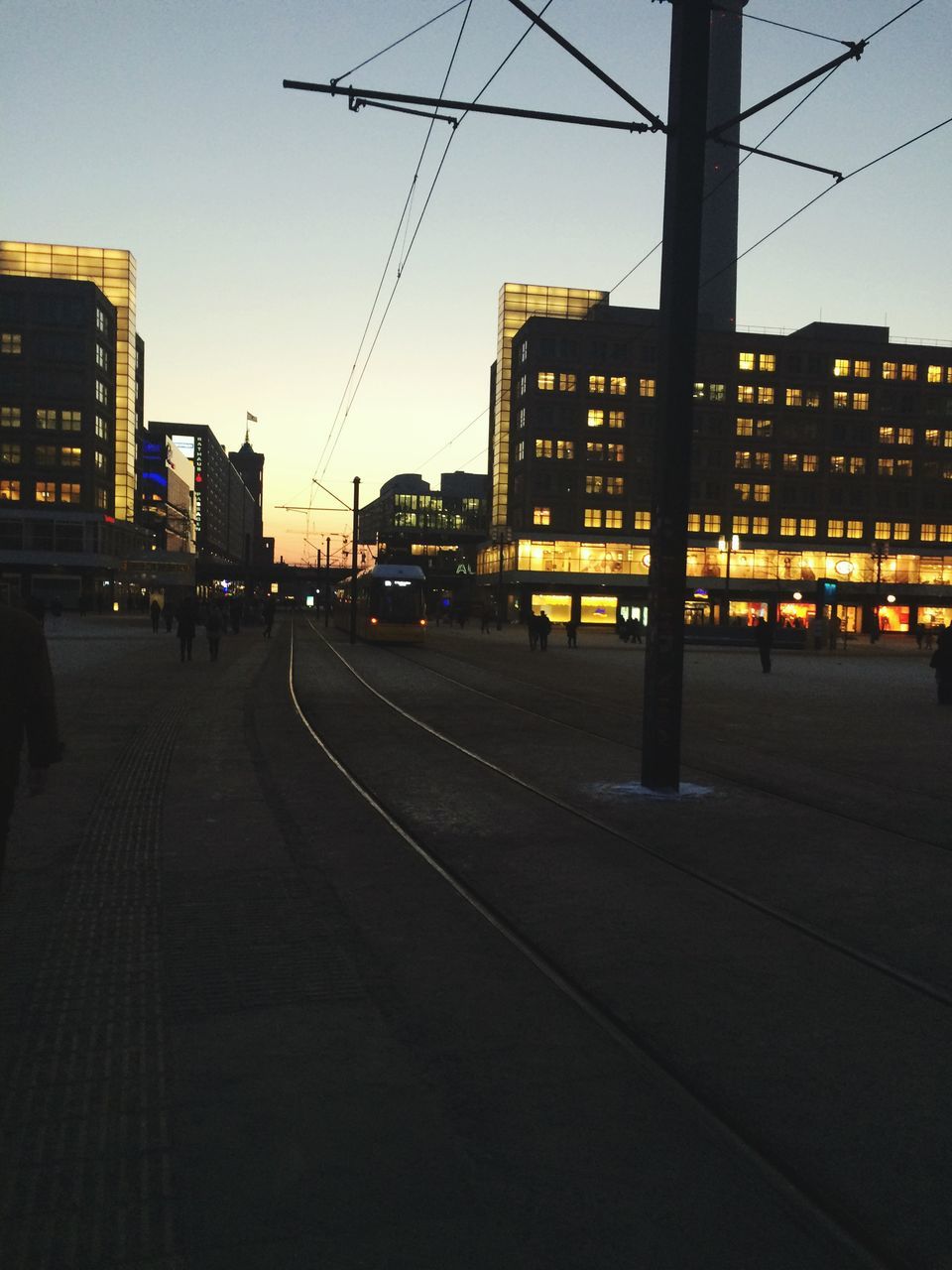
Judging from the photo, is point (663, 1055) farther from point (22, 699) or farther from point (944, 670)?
point (944, 670)

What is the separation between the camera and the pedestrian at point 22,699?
13.8 feet

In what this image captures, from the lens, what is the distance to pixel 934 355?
84812 millimetres

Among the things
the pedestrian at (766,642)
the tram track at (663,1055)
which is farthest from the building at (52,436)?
the tram track at (663,1055)

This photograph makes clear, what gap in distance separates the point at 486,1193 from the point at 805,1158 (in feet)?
3.25

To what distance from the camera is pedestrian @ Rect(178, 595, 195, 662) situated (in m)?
27.8

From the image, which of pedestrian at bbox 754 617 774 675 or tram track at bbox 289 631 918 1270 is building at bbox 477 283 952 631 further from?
tram track at bbox 289 631 918 1270

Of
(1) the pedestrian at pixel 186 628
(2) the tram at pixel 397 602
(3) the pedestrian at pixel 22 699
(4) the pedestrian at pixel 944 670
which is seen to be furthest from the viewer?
(2) the tram at pixel 397 602

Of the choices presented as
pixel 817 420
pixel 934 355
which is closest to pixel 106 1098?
pixel 817 420

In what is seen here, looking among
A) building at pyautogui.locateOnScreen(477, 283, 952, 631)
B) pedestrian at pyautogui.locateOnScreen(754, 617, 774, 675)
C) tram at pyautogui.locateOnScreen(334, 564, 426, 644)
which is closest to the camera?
pedestrian at pyautogui.locateOnScreen(754, 617, 774, 675)

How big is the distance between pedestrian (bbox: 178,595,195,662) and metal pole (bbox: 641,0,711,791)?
20824 millimetres

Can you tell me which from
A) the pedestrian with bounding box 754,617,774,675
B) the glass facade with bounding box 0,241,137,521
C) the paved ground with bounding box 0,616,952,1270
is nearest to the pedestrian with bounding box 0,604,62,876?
the paved ground with bounding box 0,616,952,1270

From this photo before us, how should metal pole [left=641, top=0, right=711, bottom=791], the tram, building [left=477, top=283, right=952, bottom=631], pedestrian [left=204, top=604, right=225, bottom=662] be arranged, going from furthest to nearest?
building [left=477, top=283, right=952, bottom=631]
the tram
pedestrian [left=204, top=604, right=225, bottom=662]
metal pole [left=641, top=0, right=711, bottom=791]

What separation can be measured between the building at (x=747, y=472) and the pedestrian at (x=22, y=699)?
7731cm

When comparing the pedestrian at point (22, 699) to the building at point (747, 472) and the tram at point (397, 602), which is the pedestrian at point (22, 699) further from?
the building at point (747, 472)
